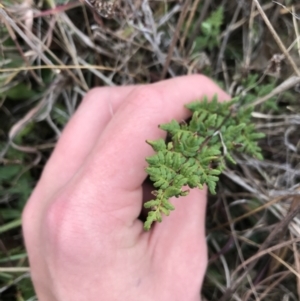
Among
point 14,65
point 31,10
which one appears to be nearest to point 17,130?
point 14,65

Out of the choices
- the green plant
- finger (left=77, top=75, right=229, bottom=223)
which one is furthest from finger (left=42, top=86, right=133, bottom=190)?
the green plant

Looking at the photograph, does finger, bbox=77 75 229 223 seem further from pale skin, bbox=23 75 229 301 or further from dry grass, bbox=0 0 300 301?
dry grass, bbox=0 0 300 301

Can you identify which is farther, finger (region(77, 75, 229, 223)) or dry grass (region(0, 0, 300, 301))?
dry grass (region(0, 0, 300, 301))

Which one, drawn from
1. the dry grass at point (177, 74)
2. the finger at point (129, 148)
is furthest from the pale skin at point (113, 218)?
the dry grass at point (177, 74)

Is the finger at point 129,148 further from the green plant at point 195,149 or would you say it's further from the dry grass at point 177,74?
the dry grass at point 177,74

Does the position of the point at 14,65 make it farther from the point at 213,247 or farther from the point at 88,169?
the point at 213,247
